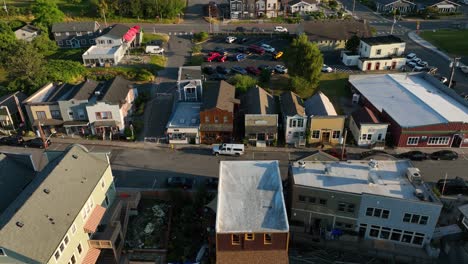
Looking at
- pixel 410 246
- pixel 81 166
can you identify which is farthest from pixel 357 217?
pixel 81 166

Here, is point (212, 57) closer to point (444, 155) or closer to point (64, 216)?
point (444, 155)

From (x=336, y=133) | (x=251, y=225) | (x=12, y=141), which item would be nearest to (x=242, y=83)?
(x=336, y=133)

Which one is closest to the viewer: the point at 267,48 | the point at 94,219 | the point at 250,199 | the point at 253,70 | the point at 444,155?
the point at 250,199

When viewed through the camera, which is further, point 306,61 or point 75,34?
point 75,34

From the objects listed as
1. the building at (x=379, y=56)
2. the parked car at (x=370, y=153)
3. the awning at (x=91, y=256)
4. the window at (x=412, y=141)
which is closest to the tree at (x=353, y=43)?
the building at (x=379, y=56)

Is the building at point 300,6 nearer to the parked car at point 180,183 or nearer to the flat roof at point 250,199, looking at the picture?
the parked car at point 180,183
